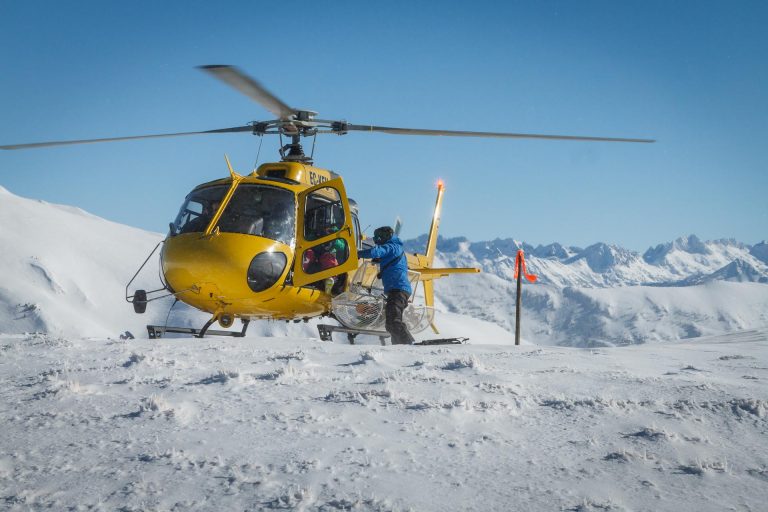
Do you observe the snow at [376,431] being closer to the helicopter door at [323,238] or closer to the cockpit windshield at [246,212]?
the cockpit windshield at [246,212]

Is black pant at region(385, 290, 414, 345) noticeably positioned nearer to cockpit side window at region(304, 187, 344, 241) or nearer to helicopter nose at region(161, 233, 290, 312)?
cockpit side window at region(304, 187, 344, 241)

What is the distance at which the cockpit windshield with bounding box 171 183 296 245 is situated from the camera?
30.7 ft

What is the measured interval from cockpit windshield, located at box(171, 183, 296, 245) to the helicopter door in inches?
9.1

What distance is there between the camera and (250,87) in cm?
786

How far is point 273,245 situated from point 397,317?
7.48ft

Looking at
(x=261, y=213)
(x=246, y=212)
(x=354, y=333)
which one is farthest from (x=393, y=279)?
(x=246, y=212)

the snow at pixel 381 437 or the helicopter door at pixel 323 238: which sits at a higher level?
the helicopter door at pixel 323 238

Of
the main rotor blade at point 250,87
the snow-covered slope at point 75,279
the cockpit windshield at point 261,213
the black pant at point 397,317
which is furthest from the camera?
the snow-covered slope at point 75,279

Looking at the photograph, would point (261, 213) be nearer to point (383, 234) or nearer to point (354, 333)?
point (383, 234)

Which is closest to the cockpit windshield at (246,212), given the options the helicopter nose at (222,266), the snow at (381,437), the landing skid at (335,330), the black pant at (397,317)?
the helicopter nose at (222,266)

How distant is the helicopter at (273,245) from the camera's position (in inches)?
358

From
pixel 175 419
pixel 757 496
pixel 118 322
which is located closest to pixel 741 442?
pixel 757 496

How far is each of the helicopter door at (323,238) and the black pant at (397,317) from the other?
82cm

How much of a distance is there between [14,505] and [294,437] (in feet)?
4.26
